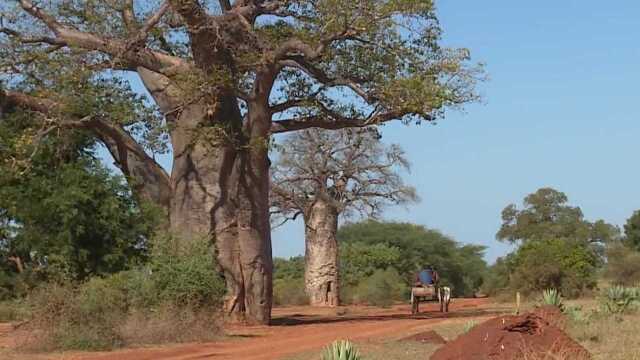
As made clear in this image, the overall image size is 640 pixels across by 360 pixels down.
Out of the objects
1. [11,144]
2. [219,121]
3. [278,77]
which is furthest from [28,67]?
[278,77]

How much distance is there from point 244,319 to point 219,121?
11.7 ft

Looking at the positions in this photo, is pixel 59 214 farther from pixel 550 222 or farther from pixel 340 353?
pixel 550 222

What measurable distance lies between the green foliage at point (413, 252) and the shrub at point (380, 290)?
11.5 ft

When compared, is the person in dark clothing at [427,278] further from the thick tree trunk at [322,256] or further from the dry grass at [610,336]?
the dry grass at [610,336]

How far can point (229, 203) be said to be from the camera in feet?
58.9

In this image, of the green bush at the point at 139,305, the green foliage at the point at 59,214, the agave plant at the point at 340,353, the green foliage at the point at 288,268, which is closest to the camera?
the agave plant at the point at 340,353

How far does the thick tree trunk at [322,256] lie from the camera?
100 ft

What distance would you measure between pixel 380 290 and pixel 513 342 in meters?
27.0

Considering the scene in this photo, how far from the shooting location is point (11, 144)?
643 inches

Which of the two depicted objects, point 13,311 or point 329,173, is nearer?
point 13,311

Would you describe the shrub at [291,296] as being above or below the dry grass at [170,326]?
above

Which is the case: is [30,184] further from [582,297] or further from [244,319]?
[582,297]

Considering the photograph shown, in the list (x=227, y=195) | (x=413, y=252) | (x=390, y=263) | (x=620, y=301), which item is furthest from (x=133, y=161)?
(x=413, y=252)

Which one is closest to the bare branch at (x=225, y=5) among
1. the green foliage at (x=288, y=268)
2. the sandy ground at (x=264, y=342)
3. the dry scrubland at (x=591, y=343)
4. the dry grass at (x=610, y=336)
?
the sandy ground at (x=264, y=342)
